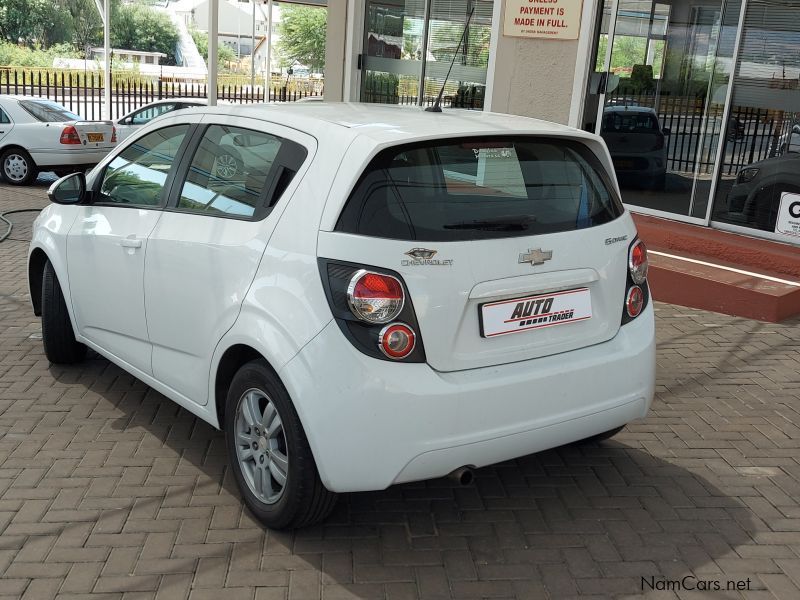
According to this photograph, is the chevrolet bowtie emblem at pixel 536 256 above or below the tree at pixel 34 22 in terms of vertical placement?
below

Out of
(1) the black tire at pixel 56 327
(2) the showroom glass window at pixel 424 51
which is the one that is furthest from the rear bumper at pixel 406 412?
(2) the showroom glass window at pixel 424 51

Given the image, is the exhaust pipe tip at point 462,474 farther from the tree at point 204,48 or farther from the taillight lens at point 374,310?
the tree at point 204,48

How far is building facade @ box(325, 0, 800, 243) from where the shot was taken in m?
7.82

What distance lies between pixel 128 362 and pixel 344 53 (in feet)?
28.1

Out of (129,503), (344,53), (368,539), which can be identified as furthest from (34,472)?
(344,53)

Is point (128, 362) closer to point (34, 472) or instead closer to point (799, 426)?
point (34, 472)

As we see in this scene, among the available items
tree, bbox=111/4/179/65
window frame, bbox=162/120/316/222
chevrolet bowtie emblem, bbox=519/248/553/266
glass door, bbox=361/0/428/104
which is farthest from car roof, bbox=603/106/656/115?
tree, bbox=111/4/179/65

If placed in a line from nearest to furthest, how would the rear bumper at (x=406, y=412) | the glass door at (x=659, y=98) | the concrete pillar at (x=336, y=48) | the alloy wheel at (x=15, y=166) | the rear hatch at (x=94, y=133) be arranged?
the rear bumper at (x=406, y=412) < the glass door at (x=659, y=98) < the concrete pillar at (x=336, y=48) < the alloy wheel at (x=15, y=166) < the rear hatch at (x=94, y=133)

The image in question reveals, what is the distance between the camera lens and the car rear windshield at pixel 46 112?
14477 millimetres

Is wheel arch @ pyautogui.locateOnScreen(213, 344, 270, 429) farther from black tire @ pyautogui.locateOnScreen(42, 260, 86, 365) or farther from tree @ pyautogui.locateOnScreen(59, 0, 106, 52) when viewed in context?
tree @ pyautogui.locateOnScreen(59, 0, 106, 52)

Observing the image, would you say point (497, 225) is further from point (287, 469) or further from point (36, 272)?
point (36, 272)

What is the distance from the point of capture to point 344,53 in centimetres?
1217

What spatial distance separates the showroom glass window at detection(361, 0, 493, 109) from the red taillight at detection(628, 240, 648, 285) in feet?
21.9

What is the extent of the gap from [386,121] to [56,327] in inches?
103
